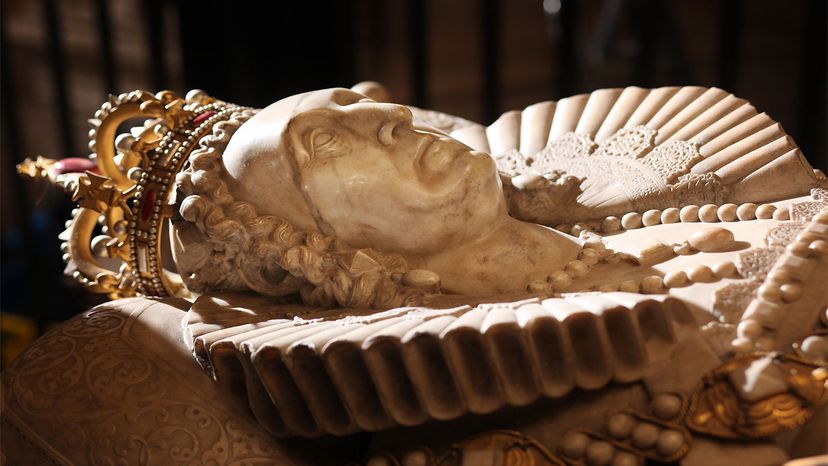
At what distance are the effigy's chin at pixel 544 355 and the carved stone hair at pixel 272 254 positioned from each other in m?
0.02

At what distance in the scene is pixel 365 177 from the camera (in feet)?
4.44

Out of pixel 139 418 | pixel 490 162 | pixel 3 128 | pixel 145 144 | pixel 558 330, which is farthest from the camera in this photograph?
pixel 3 128

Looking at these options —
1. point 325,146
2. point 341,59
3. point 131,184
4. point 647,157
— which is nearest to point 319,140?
point 325,146

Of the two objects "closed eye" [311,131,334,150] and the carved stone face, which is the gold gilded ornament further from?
"closed eye" [311,131,334,150]

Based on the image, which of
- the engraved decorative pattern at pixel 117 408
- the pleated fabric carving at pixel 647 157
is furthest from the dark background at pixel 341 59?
the pleated fabric carving at pixel 647 157

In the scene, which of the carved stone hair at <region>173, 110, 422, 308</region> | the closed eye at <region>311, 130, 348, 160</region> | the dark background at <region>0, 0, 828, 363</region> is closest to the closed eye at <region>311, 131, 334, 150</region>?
the closed eye at <region>311, 130, 348, 160</region>

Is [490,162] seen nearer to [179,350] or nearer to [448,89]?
[179,350]

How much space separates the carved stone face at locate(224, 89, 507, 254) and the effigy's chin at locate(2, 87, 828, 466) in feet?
0.19

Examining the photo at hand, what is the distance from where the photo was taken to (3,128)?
3191 millimetres

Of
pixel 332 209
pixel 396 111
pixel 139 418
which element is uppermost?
pixel 396 111

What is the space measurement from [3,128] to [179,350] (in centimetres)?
213

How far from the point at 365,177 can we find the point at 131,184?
17.4 inches

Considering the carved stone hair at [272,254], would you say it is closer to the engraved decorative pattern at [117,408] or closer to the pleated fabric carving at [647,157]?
the engraved decorative pattern at [117,408]

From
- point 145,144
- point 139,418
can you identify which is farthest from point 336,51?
point 139,418
